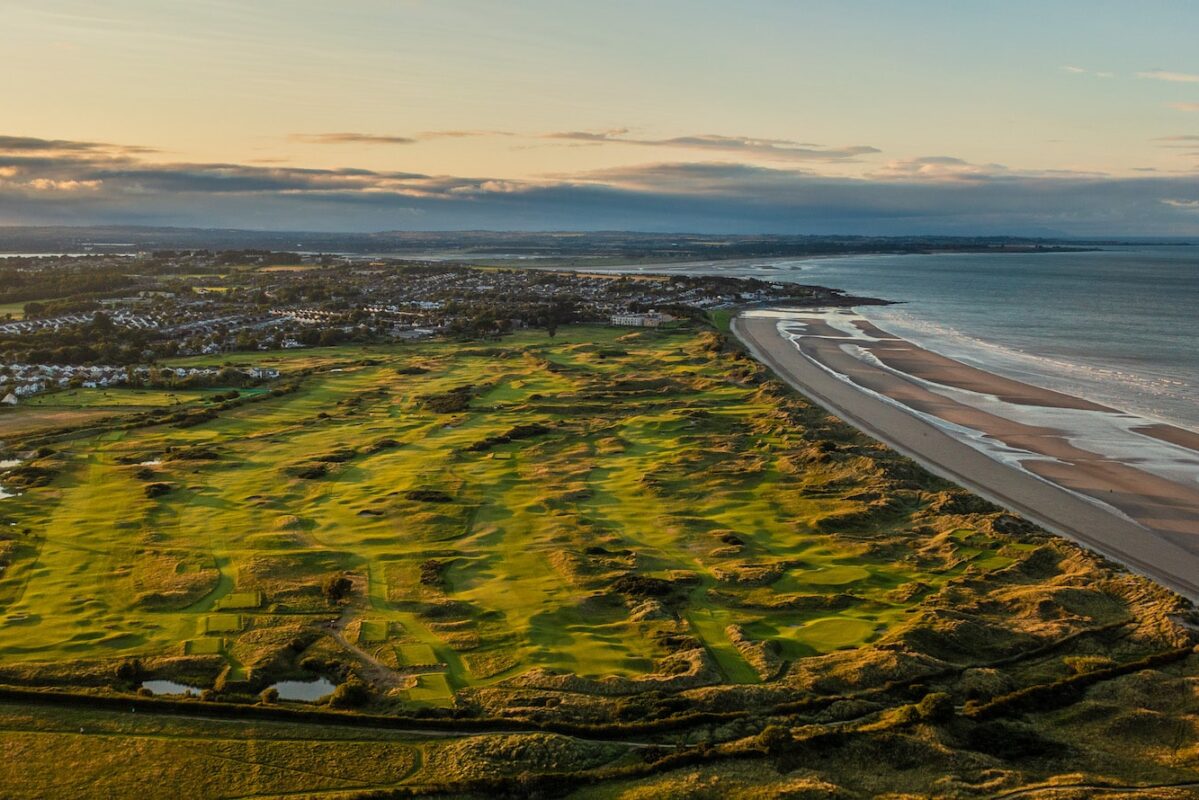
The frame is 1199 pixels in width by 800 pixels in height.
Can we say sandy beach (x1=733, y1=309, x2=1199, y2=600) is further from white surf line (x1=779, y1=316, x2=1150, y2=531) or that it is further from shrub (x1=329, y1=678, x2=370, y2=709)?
shrub (x1=329, y1=678, x2=370, y2=709)

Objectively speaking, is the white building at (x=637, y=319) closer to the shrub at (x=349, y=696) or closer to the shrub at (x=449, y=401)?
the shrub at (x=449, y=401)

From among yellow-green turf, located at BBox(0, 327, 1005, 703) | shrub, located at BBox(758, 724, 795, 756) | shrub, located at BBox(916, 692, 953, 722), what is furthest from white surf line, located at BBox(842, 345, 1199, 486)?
shrub, located at BBox(758, 724, 795, 756)

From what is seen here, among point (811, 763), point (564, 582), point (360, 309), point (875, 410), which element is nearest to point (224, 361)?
point (360, 309)

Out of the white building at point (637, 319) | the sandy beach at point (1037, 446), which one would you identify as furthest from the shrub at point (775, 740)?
the white building at point (637, 319)

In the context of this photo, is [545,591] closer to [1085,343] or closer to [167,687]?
[167,687]

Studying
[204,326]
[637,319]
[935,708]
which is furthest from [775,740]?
[204,326]

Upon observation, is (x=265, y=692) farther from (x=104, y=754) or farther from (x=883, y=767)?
(x=883, y=767)
